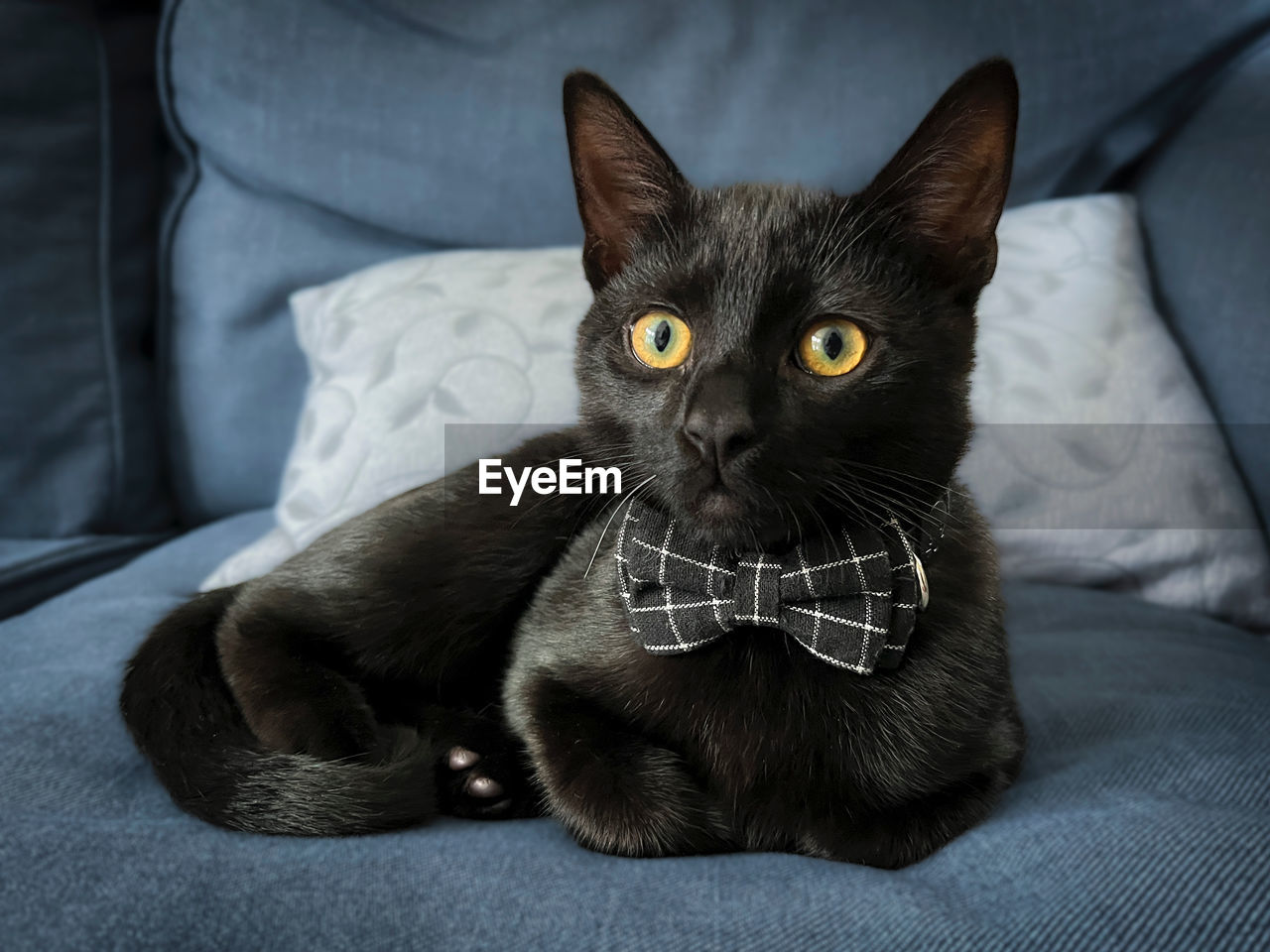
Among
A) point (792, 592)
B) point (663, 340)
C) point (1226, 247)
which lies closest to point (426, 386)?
point (663, 340)

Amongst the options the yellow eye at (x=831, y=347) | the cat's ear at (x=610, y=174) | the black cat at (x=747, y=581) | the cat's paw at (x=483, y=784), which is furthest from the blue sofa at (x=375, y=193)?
the cat's ear at (x=610, y=174)

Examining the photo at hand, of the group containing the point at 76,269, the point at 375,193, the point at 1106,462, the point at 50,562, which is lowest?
the point at 50,562

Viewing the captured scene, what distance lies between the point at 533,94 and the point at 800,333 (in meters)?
1.01

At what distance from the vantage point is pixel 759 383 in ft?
1.99

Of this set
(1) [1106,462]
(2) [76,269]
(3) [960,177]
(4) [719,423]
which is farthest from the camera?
Answer: (2) [76,269]

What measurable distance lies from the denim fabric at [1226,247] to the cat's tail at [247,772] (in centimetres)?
111

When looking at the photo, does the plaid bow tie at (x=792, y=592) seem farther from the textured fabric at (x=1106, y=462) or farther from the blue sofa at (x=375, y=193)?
the textured fabric at (x=1106, y=462)

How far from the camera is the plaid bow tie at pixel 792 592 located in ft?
2.13

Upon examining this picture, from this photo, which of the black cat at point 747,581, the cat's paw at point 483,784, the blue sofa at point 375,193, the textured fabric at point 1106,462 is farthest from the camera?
the textured fabric at point 1106,462

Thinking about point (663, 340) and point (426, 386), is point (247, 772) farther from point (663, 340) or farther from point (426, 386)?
point (426, 386)

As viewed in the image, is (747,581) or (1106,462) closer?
(747,581)

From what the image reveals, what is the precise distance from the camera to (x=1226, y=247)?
1213mm

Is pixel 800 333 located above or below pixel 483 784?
above

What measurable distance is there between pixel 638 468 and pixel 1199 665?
69cm
